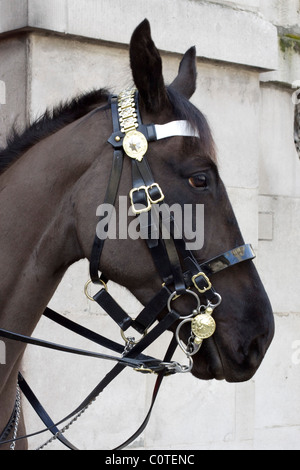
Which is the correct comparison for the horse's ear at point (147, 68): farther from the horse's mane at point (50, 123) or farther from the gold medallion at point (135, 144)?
the horse's mane at point (50, 123)

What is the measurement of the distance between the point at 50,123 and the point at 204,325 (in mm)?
836

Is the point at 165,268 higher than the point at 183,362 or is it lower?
higher

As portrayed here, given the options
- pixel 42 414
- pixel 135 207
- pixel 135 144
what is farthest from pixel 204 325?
pixel 42 414

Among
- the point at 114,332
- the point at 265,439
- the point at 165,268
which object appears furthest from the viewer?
the point at 265,439

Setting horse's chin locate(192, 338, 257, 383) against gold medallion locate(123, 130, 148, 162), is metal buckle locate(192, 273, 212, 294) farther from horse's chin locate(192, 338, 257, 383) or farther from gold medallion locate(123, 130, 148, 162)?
gold medallion locate(123, 130, 148, 162)

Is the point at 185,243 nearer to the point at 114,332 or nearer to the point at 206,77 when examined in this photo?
the point at 114,332

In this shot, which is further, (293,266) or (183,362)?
(293,266)

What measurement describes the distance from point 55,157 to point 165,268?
50cm

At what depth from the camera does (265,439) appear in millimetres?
4777

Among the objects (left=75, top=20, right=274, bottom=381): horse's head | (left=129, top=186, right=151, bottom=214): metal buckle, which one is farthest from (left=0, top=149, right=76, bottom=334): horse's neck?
(left=129, top=186, right=151, bottom=214): metal buckle

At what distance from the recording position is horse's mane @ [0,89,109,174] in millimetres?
2561
